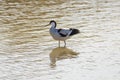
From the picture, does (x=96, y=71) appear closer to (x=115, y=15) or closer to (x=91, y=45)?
(x=91, y=45)

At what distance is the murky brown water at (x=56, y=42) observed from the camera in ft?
33.6

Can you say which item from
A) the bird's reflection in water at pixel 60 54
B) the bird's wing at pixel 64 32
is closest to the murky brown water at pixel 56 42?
the bird's reflection in water at pixel 60 54

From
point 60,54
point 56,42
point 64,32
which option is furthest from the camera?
point 56,42

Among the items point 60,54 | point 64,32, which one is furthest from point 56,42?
point 60,54

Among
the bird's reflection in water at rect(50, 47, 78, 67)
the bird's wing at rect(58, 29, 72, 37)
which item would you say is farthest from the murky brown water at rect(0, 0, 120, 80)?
the bird's wing at rect(58, 29, 72, 37)

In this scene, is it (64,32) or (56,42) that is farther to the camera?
(56,42)

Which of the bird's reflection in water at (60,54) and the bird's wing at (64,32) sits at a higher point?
the bird's wing at (64,32)

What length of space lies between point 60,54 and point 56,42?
47.7 inches

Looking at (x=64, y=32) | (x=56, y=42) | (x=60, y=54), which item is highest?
(x=64, y=32)

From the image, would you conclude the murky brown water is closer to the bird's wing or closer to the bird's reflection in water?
the bird's reflection in water

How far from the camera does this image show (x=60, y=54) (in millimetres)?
12242

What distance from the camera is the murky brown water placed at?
10.2 m

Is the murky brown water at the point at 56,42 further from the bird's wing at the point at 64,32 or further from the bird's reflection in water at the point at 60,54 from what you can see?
the bird's wing at the point at 64,32

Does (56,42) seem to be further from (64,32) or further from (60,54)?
(60,54)
